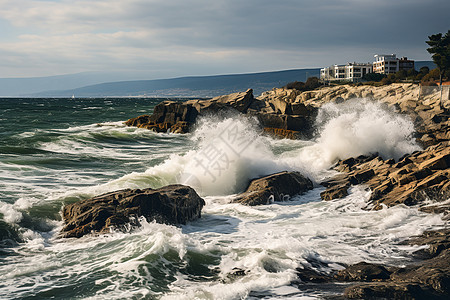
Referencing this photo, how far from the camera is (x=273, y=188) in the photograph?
1255 centimetres

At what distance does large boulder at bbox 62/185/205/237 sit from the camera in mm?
9430

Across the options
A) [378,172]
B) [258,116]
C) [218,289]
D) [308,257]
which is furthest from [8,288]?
[258,116]

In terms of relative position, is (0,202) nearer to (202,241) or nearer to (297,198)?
(202,241)

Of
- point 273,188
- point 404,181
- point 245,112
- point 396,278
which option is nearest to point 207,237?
point 273,188

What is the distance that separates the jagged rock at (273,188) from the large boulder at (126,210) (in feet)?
6.66

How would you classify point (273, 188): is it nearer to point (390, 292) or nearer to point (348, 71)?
point (390, 292)

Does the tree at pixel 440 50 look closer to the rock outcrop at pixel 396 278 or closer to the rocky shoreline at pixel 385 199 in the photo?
the rocky shoreline at pixel 385 199

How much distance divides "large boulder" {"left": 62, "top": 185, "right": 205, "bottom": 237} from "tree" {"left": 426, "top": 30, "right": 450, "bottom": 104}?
134 feet

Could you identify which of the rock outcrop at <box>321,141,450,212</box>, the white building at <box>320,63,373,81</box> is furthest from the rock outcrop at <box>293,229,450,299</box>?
the white building at <box>320,63,373,81</box>

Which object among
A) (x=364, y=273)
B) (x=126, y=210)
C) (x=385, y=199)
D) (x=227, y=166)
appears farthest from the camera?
(x=227, y=166)

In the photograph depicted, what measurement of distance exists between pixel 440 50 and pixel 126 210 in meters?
44.2

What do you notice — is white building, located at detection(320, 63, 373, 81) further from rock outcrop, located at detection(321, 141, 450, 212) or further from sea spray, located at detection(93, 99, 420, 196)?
rock outcrop, located at detection(321, 141, 450, 212)

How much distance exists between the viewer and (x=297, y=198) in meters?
12.9

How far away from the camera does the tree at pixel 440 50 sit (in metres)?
44.5
